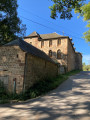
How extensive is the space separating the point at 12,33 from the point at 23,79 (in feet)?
41.3

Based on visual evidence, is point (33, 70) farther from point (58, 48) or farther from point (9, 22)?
point (58, 48)

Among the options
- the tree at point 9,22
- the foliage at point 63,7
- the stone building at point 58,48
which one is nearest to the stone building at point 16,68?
the foliage at point 63,7

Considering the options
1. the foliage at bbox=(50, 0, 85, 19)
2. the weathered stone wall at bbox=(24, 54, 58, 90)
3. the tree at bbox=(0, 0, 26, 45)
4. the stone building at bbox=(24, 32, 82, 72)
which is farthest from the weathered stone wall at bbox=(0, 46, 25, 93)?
the stone building at bbox=(24, 32, 82, 72)

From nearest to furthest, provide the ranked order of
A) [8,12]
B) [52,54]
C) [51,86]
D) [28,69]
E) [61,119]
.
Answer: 1. [61,119]
2. [28,69]
3. [51,86]
4. [8,12]
5. [52,54]

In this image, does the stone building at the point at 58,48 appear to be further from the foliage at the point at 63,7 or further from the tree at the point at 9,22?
the foliage at the point at 63,7

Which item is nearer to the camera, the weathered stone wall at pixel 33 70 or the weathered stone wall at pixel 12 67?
the weathered stone wall at pixel 12 67

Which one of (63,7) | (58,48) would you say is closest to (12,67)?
(63,7)

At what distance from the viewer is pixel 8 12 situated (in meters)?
17.0

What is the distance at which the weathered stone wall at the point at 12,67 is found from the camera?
325 inches

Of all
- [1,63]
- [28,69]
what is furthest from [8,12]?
[28,69]

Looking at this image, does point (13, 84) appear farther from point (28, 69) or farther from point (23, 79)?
point (28, 69)

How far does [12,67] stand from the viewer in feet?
28.1

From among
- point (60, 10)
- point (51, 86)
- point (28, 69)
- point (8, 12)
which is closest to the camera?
point (60, 10)

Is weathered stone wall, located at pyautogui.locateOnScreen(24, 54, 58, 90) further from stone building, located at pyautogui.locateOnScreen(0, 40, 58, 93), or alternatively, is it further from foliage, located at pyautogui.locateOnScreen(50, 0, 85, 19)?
foliage, located at pyautogui.locateOnScreen(50, 0, 85, 19)
